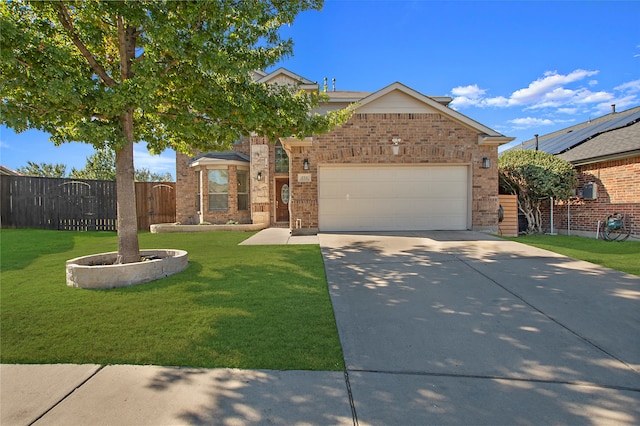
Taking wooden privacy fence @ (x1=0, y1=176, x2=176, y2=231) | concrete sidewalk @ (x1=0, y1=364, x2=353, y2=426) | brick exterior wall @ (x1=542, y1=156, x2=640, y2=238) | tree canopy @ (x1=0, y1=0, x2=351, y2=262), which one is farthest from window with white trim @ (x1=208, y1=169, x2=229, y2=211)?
brick exterior wall @ (x1=542, y1=156, x2=640, y2=238)

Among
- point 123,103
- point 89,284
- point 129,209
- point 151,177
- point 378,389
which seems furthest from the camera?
point 151,177

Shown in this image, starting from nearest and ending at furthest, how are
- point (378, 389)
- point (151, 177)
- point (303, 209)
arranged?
point (378, 389)
point (303, 209)
point (151, 177)

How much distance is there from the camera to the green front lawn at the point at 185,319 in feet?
10.2

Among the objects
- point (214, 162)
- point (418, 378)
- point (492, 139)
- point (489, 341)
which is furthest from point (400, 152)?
point (418, 378)

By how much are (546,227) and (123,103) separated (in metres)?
14.1

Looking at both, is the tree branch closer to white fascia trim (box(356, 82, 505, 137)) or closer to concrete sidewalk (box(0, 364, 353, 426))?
concrete sidewalk (box(0, 364, 353, 426))

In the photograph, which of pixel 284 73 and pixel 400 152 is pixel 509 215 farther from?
pixel 284 73

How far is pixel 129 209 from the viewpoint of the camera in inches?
236

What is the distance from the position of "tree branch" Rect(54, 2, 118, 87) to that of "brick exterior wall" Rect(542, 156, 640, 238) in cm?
1356

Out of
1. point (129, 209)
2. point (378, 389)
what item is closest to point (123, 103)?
point (129, 209)

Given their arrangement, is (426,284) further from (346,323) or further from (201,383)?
(201,383)

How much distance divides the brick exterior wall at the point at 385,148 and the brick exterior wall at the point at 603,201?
366 centimetres

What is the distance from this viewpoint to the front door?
14.6 m

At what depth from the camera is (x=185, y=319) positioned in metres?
3.93
